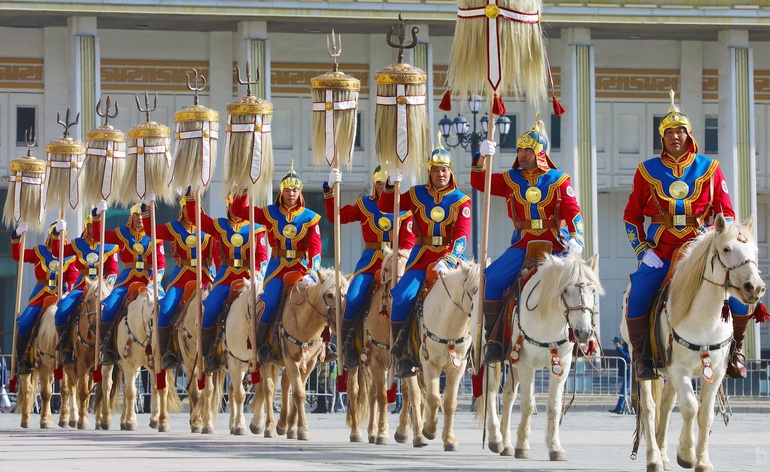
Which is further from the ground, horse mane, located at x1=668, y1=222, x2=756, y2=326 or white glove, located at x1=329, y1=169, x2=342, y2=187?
white glove, located at x1=329, y1=169, x2=342, y2=187

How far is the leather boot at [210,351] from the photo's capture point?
17.8m

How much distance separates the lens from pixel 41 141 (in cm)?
3984

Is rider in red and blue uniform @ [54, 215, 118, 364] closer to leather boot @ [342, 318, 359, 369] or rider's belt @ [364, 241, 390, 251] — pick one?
rider's belt @ [364, 241, 390, 251]

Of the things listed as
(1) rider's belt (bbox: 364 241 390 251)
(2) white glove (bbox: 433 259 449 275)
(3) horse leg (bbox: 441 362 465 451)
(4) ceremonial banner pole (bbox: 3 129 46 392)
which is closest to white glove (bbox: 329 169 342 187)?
(1) rider's belt (bbox: 364 241 390 251)

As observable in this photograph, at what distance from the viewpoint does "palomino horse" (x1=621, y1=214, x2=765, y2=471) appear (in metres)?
11.2

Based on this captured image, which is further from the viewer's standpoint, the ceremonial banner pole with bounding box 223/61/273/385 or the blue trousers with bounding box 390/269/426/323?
the ceremonial banner pole with bounding box 223/61/273/385

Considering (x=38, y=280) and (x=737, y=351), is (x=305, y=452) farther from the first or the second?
(x=38, y=280)

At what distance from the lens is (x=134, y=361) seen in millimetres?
18906

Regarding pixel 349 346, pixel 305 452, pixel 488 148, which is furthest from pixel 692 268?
pixel 349 346

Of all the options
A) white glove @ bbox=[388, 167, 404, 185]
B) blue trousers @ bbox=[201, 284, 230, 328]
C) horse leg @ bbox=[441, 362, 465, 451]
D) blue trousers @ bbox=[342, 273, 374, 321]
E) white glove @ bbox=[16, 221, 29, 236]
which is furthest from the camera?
white glove @ bbox=[16, 221, 29, 236]

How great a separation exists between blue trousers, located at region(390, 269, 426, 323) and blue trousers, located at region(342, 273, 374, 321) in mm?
955

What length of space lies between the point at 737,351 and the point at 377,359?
189 inches

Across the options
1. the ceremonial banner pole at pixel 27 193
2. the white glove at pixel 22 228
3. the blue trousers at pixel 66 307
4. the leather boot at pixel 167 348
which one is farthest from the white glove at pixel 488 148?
the white glove at pixel 22 228

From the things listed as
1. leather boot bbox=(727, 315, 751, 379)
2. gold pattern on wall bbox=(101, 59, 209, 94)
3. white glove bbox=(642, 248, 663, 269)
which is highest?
gold pattern on wall bbox=(101, 59, 209, 94)
